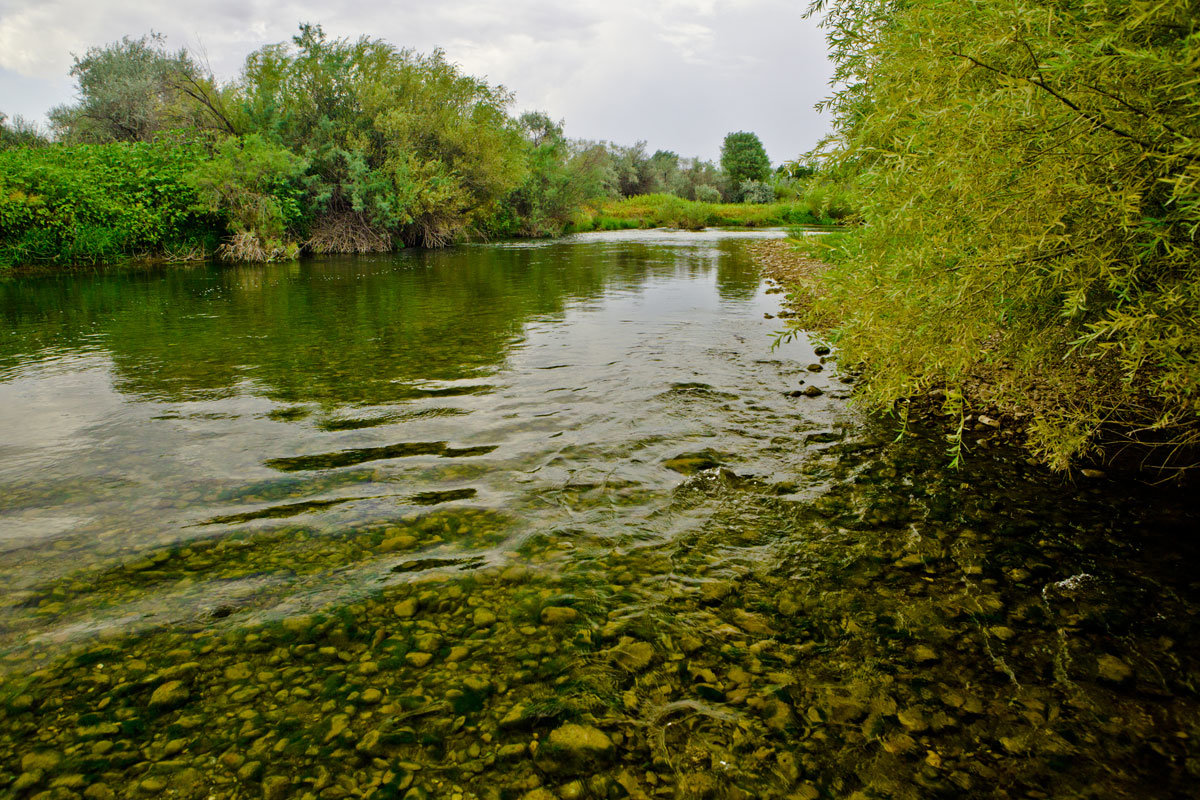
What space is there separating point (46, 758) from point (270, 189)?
32.0 m

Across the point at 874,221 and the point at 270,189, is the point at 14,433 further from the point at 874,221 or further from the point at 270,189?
the point at 270,189

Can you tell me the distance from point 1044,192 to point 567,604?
3583mm

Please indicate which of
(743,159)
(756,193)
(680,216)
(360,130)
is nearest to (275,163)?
(360,130)

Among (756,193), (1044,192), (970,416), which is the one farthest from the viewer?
(756,193)

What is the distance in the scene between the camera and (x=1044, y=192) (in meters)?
3.54

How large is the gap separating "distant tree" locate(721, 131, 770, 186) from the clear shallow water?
322ft

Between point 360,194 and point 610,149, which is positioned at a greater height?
point 610,149

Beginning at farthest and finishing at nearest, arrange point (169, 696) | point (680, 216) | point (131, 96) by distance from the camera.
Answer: point (680, 216)
point (131, 96)
point (169, 696)

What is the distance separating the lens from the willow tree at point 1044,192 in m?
3.23

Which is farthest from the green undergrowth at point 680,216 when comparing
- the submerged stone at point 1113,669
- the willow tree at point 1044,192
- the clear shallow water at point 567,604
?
the submerged stone at point 1113,669

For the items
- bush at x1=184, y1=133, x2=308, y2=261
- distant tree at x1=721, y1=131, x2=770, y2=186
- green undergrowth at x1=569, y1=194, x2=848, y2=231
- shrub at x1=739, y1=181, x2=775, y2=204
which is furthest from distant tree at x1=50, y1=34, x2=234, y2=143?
distant tree at x1=721, y1=131, x2=770, y2=186

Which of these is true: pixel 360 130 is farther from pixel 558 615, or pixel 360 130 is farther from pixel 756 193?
pixel 756 193

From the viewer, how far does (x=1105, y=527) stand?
14.4 feet

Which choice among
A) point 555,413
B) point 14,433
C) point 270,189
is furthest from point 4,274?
point 555,413
